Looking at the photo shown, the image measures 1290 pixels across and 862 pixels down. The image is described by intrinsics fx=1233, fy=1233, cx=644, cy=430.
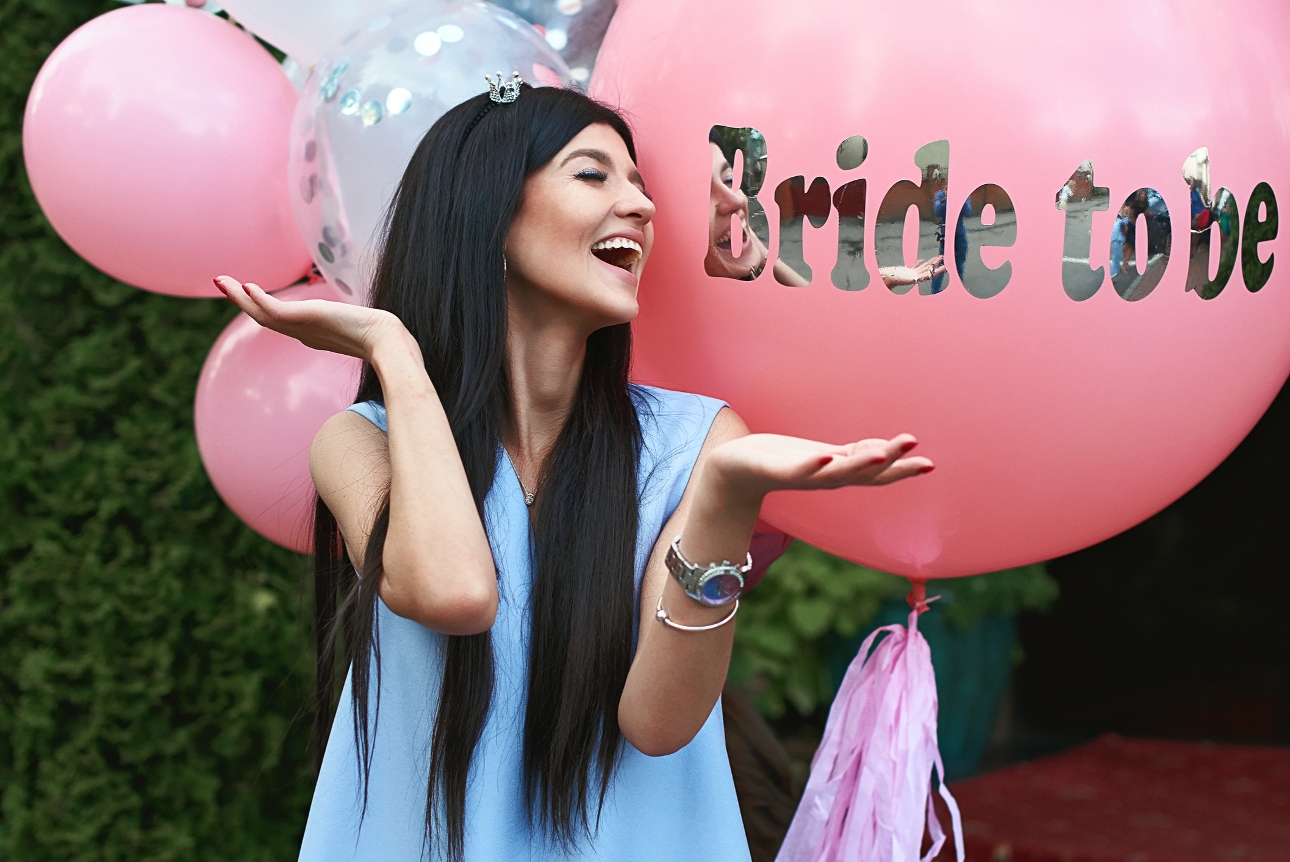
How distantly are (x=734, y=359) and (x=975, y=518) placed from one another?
0.37m

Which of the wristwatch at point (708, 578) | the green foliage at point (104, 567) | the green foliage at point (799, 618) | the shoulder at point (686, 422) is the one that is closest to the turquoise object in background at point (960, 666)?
the green foliage at point (799, 618)

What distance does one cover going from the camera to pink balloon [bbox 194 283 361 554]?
83.3 inches

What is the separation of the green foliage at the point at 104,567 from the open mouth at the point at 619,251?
5.21ft

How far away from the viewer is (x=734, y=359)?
1531 millimetres

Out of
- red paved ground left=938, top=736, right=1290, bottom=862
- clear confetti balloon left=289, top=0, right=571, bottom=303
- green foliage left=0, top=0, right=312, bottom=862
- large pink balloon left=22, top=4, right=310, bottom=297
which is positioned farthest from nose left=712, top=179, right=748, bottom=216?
red paved ground left=938, top=736, right=1290, bottom=862

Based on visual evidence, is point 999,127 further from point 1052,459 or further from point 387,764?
point 387,764

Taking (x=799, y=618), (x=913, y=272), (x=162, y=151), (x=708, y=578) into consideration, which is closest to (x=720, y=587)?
(x=708, y=578)

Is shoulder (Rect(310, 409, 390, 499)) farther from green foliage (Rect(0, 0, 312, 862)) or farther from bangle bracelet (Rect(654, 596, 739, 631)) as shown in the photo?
green foliage (Rect(0, 0, 312, 862))

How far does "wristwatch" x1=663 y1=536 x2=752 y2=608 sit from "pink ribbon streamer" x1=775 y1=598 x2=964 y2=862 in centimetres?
49

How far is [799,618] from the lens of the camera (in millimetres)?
3842

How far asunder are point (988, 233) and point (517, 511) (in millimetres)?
639

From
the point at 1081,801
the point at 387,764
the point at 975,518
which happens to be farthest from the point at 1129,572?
the point at 387,764

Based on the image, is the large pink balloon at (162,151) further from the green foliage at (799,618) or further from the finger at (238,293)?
the green foliage at (799,618)

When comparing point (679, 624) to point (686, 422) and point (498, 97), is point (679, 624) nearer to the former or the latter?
point (686, 422)
